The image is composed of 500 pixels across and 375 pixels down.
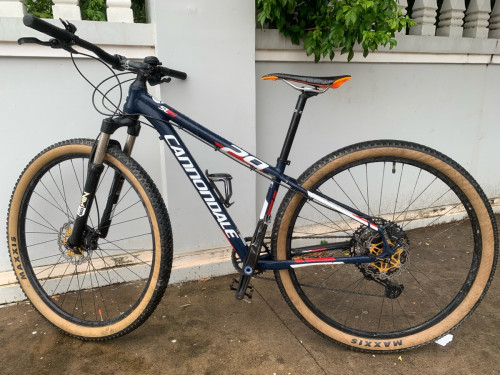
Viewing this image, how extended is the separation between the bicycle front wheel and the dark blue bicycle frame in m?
0.06

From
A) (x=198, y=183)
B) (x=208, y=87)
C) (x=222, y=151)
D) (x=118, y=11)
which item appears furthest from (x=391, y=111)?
(x=118, y=11)

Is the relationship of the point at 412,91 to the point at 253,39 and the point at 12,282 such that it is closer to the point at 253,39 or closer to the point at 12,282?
the point at 253,39

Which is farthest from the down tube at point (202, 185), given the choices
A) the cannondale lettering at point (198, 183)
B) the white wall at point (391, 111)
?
the white wall at point (391, 111)

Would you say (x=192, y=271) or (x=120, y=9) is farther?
(x=192, y=271)

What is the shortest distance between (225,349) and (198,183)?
0.92 metres

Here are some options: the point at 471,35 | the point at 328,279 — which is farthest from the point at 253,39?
the point at 471,35

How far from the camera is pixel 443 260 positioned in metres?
2.94

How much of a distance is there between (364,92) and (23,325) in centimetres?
287

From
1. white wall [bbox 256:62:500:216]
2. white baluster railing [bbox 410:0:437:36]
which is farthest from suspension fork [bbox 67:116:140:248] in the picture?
white baluster railing [bbox 410:0:437:36]

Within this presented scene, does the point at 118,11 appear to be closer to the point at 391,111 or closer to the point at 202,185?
the point at 202,185

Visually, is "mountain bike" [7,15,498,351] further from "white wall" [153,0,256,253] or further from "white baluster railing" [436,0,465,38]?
"white baluster railing" [436,0,465,38]

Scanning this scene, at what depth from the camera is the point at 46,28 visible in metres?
1.52

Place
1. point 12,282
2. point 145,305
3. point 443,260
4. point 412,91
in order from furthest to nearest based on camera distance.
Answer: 1. point 412,91
2. point 443,260
3. point 12,282
4. point 145,305

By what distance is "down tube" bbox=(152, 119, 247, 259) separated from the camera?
1906 millimetres
